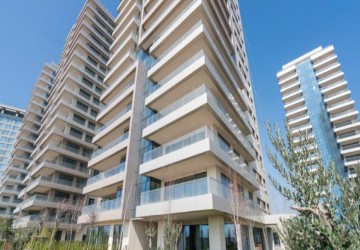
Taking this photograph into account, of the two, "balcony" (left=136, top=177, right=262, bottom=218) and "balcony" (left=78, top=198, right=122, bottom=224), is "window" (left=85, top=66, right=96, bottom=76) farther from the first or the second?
"balcony" (left=136, top=177, right=262, bottom=218)

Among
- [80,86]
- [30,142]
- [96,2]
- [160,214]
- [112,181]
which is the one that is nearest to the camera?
[160,214]

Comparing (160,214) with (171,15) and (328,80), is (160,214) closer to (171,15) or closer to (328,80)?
(171,15)

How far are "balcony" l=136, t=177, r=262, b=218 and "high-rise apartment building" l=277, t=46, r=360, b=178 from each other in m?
43.9

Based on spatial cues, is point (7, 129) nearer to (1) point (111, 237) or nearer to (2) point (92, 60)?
(2) point (92, 60)

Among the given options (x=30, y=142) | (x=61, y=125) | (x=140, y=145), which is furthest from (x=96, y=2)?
(x=140, y=145)

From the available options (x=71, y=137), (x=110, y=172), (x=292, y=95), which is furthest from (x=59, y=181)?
(x=292, y=95)

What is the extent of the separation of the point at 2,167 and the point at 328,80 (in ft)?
406

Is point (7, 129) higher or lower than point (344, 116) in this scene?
higher

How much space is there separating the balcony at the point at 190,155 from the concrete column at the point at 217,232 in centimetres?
394

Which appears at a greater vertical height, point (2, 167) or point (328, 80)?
point (328, 80)

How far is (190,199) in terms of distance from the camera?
13953 millimetres

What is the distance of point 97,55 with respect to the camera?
4612 centimetres

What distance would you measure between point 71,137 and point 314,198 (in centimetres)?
3852

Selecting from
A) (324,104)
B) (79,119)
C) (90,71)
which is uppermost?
(324,104)
